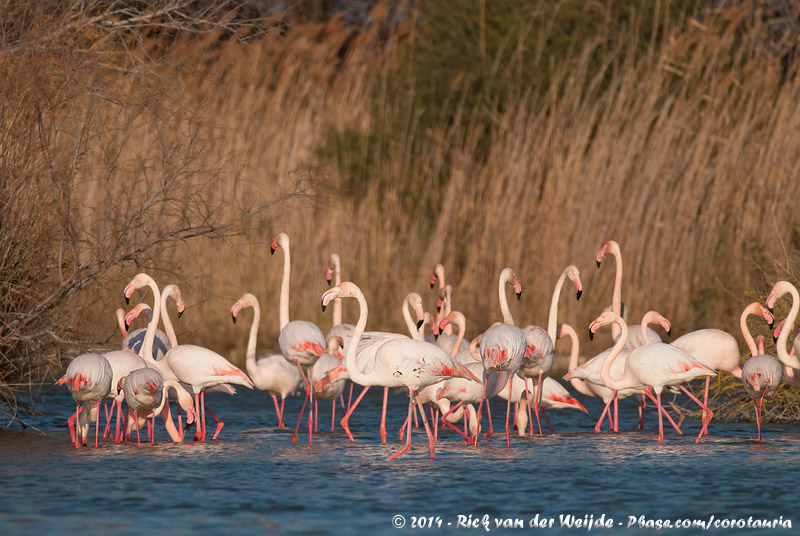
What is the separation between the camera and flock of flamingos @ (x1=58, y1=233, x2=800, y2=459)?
7.70 metres

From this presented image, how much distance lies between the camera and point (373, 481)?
666cm

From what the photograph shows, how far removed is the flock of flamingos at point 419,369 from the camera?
770 cm

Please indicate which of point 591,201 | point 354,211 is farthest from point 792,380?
point 354,211

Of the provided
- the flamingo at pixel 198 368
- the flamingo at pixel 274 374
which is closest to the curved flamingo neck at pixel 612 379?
the flamingo at pixel 274 374

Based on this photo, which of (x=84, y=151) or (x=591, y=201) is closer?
(x=84, y=151)

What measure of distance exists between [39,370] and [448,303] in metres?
3.37

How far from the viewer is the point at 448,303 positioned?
10.3 m

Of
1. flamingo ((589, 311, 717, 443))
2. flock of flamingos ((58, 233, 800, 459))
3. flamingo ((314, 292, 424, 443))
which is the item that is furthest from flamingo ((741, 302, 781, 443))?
flamingo ((314, 292, 424, 443))

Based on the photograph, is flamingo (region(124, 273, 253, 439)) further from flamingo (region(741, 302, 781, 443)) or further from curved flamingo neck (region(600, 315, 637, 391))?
flamingo (region(741, 302, 781, 443))

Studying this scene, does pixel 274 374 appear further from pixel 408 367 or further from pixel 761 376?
pixel 761 376

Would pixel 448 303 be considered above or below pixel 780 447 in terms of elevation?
above

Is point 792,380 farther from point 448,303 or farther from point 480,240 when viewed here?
point 480,240

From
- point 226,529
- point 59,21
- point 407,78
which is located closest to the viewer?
point 226,529

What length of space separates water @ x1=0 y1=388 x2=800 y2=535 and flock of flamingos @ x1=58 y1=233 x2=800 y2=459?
0.83ft
